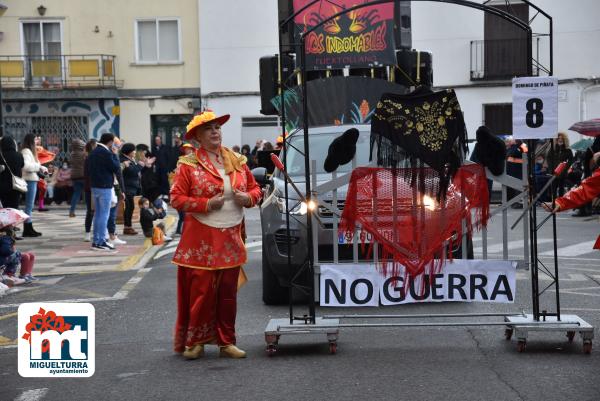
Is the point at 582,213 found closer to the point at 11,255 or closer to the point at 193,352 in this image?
the point at 11,255

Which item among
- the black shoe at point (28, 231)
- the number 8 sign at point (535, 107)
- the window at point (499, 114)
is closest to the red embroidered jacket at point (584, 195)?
the number 8 sign at point (535, 107)

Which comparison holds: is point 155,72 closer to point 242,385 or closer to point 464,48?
point 464,48

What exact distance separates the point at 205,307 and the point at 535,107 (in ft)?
9.16

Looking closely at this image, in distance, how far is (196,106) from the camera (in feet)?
112

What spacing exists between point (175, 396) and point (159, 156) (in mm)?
12637

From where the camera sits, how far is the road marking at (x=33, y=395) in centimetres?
626

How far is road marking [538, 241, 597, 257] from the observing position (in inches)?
540

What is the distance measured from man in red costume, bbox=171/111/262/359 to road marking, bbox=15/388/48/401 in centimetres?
120

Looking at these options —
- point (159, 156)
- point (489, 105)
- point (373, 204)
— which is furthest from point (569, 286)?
point (489, 105)

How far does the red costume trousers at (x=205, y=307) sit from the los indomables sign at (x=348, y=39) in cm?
732

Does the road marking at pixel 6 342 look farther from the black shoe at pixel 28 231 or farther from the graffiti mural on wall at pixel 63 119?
the graffiti mural on wall at pixel 63 119

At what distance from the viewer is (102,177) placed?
15.3m

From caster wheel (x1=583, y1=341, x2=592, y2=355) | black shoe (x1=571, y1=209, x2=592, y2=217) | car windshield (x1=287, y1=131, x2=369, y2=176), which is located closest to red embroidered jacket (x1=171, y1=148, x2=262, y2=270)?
caster wheel (x1=583, y1=341, x2=592, y2=355)

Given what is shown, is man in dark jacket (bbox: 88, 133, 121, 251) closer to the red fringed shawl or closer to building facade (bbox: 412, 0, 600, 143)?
the red fringed shawl
